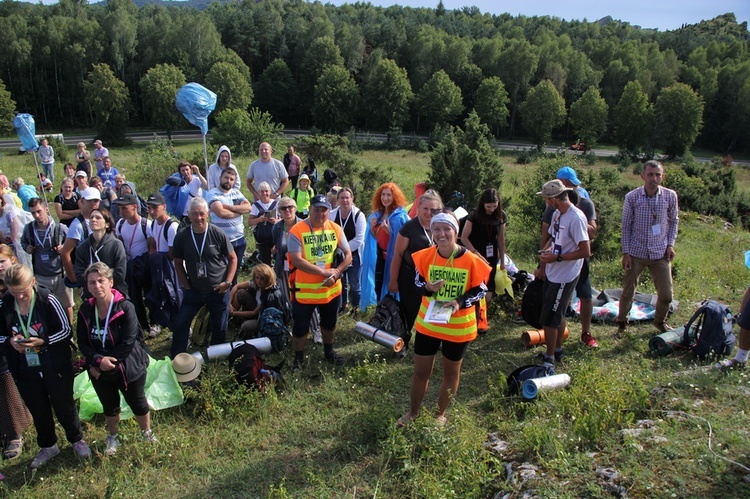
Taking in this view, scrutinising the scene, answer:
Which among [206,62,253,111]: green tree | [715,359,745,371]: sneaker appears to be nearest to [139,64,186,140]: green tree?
[206,62,253,111]: green tree

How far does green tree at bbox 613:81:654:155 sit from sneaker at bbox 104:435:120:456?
209 feet

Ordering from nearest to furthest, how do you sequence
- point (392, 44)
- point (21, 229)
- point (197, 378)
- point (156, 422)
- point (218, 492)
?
1. point (218, 492)
2. point (156, 422)
3. point (197, 378)
4. point (21, 229)
5. point (392, 44)

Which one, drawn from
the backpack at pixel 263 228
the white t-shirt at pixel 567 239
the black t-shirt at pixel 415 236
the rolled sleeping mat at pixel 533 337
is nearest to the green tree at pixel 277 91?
the backpack at pixel 263 228

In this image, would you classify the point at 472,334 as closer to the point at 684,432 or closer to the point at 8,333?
the point at 684,432

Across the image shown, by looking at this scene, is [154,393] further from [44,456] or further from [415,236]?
[415,236]

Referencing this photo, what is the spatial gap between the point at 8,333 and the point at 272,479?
7.51 feet

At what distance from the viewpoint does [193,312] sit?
213 inches

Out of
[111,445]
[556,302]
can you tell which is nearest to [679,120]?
[556,302]

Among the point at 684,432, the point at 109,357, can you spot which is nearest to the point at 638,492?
the point at 684,432

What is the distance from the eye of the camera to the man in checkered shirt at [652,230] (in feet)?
18.3

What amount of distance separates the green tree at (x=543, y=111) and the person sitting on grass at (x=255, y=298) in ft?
193

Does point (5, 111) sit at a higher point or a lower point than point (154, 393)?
higher

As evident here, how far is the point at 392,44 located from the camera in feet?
277

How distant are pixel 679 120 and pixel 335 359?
6473cm
